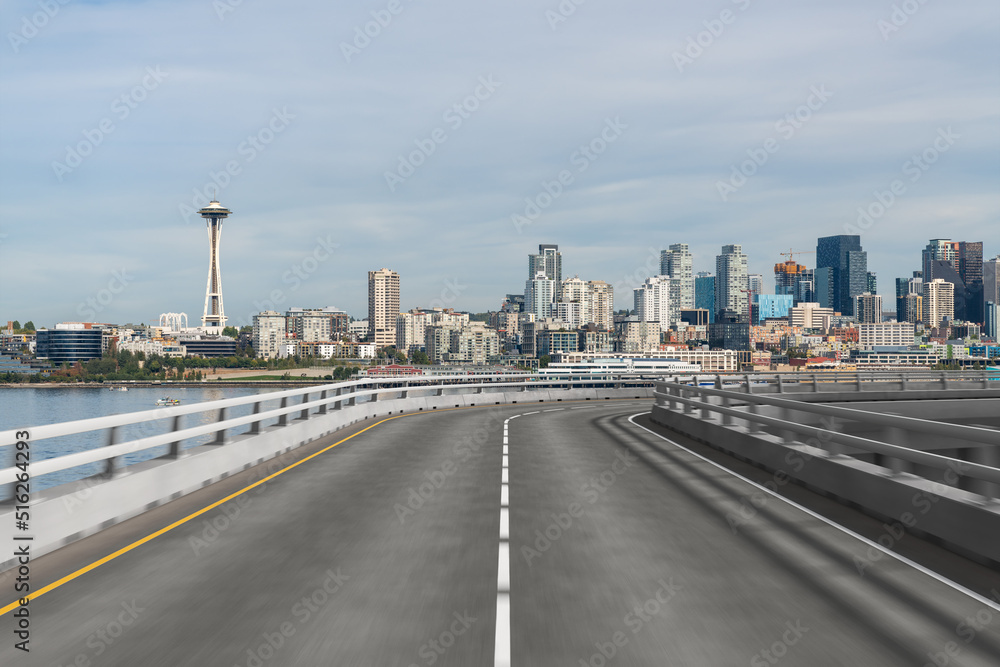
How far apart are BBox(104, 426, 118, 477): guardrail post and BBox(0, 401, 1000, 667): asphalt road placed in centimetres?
65

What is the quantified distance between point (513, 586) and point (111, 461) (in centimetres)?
575

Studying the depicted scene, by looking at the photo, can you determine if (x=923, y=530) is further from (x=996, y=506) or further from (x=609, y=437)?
(x=609, y=437)

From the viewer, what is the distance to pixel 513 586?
748cm

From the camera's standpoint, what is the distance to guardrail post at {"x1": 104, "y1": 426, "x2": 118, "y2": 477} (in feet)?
33.8

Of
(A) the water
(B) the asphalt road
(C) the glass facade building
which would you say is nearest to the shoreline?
(A) the water

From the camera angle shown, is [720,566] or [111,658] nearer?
[111,658]

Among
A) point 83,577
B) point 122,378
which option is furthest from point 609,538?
point 122,378

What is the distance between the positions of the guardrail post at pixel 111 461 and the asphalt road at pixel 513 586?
2.13 ft

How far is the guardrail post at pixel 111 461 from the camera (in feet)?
33.8

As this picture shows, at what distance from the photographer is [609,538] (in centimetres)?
952

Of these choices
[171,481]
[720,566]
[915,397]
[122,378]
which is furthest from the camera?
[122,378]

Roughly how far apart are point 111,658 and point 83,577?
2.47 meters

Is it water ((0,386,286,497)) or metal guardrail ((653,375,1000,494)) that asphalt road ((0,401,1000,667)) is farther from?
water ((0,386,286,497))

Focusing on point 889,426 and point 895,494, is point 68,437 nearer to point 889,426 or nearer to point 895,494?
point 889,426
